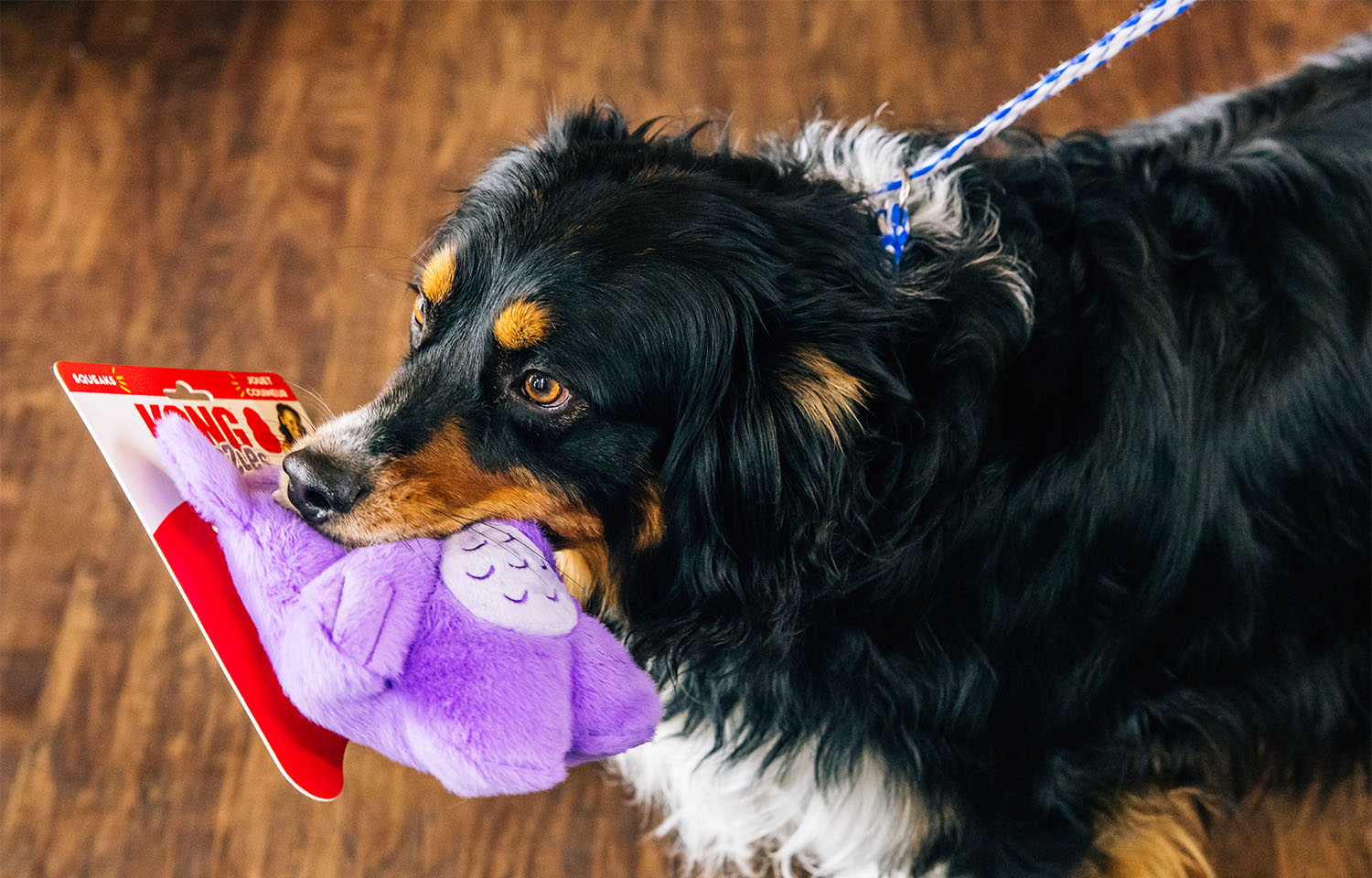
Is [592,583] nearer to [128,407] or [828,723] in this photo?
[828,723]

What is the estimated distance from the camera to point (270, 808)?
87.7 inches

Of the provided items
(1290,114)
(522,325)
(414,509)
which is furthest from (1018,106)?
(414,509)

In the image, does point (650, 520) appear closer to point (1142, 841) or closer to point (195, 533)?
point (195, 533)

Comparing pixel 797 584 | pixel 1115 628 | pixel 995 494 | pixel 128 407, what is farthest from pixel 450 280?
pixel 1115 628

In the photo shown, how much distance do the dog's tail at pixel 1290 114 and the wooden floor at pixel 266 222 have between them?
113 centimetres

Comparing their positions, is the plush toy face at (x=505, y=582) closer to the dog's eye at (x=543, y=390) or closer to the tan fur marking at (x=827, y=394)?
the dog's eye at (x=543, y=390)

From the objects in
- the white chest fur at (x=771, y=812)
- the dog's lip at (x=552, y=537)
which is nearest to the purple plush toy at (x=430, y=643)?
the dog's lip at (x=552, y=537)

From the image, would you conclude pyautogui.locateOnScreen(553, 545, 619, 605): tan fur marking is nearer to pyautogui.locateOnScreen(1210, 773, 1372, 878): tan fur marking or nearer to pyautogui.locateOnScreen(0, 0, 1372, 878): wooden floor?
pyautogui.locateOnScreen(0, 0, 1372, 878): wooden floor

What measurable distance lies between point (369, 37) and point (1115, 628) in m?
2.89

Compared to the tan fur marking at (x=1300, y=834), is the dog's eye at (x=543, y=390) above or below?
above

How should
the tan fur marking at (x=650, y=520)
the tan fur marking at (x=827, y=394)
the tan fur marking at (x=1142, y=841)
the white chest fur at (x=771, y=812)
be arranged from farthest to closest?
the tan fur marking at (x=1142, y=841)
the white chest fur at (x=771, y=812)
the tan fur marking at (x=650, y=520)
the tan fur marking at (x=827, y=394)

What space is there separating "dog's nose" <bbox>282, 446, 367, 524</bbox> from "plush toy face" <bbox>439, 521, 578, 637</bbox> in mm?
141

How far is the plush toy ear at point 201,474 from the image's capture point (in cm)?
137

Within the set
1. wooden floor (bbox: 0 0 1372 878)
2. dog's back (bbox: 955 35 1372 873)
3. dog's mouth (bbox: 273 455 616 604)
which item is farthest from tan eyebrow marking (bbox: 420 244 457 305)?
wooden floor (bbox: 0 0 1372 878)
